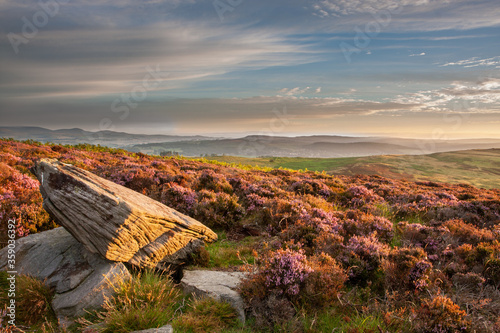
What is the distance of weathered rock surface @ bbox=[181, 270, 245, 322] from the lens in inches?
207

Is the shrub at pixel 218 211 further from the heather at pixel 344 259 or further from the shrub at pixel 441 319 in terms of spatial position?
the shrub at pixel 441 319

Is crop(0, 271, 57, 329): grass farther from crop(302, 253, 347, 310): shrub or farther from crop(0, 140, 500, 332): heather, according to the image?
crop(302, 253, 347, 310): shrub

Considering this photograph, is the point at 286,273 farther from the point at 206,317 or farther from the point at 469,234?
the point at 469,234

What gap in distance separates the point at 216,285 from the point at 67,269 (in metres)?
3.27

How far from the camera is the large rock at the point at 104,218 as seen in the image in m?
5.68

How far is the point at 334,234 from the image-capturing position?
7.65 meters

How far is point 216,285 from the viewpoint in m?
5.84

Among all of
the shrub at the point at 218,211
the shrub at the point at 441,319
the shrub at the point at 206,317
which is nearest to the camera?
the shrub at the point at 441,319

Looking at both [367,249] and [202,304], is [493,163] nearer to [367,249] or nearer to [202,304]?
[367,249]

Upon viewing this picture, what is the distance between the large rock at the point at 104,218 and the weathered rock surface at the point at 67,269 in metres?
0.42

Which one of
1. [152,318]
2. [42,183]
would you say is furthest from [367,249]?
[42,183]

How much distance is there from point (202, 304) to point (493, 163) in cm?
6882

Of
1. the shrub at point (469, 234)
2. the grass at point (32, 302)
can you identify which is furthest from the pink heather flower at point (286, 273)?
the shrub at point (469, 234)

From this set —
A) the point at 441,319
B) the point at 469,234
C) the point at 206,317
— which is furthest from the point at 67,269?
the point at 469,234
